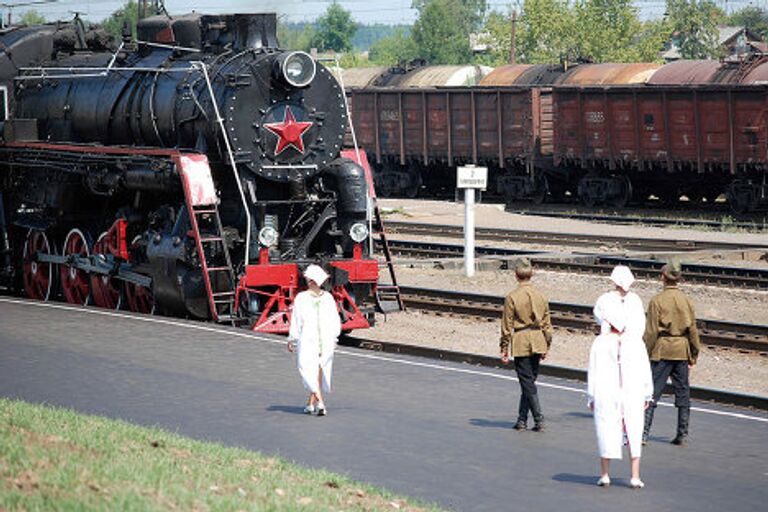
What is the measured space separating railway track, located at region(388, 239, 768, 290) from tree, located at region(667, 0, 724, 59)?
68.0 metres

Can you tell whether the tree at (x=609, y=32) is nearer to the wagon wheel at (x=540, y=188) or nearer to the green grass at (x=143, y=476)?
the wagon wheel at (x=540, y=188)

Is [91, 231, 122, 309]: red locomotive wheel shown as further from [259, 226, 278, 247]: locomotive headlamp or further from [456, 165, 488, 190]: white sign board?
[456, 165, 488, 190]: white sign board

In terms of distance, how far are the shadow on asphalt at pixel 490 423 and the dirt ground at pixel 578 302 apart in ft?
12.0

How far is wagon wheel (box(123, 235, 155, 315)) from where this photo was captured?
752 inches

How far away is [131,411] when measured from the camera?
1267 cm

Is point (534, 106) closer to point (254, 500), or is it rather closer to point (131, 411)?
point (131, 411)

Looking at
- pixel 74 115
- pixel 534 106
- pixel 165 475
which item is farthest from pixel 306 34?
pixel 165 475

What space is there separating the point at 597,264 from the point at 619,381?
47.1ft

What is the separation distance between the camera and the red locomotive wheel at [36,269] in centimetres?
2122

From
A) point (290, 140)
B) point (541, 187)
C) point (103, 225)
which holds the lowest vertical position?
point (541, 187)

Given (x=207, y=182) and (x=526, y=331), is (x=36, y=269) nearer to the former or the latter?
(x=207, y=182)

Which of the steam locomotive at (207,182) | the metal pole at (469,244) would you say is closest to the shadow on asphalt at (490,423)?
the steam locomotive at (207,182)

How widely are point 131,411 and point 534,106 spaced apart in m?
27.9

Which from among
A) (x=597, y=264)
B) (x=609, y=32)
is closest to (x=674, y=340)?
(x=597, y=264)
